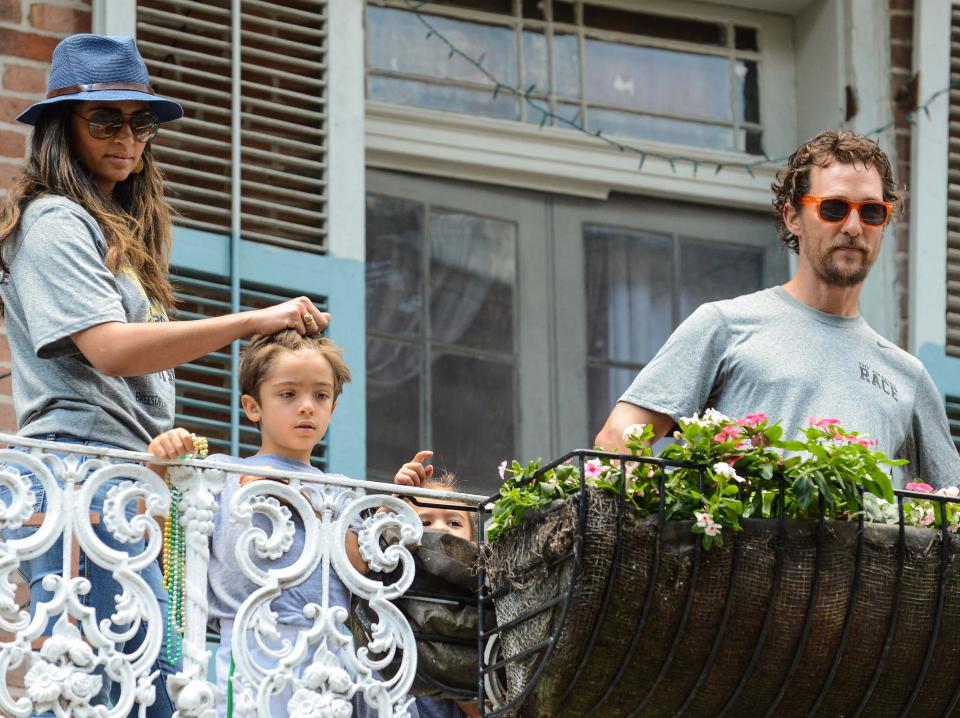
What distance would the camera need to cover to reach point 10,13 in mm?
7211

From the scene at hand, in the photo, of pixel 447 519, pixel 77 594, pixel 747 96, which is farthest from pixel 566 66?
pixel 77 594

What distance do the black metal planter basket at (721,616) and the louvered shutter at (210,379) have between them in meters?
Answer: 1.62

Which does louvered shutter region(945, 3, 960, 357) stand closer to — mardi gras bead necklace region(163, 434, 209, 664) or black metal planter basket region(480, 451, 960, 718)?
black metal planter basket region(480, 451, 960, 718)

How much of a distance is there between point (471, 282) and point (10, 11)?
1.61m

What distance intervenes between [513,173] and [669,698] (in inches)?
114

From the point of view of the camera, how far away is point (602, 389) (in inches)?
312

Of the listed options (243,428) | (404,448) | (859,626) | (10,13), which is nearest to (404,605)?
(859,626)

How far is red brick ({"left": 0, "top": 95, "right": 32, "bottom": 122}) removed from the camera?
712 centimetres

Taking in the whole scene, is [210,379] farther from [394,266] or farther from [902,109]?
[902,109]

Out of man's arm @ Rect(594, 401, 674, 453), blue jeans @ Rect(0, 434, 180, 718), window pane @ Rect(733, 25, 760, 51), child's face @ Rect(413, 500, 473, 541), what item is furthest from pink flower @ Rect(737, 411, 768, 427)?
window pane @ Rect(733, 25, 760, 51)

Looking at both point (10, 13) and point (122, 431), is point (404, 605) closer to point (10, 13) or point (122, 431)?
point (122, 431)

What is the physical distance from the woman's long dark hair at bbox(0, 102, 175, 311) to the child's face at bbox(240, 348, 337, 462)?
0.30 metres

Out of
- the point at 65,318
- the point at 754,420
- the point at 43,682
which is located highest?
the point at 65,318

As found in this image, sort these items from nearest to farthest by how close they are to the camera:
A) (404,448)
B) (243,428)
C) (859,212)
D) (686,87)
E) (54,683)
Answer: (54,683) → (859,212) → (243,428) → (404,448) → (686,87)
